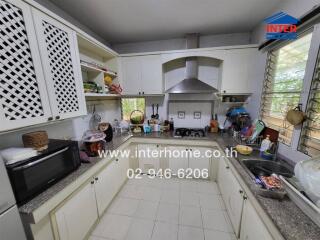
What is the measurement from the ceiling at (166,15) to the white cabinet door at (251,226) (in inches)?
80.2

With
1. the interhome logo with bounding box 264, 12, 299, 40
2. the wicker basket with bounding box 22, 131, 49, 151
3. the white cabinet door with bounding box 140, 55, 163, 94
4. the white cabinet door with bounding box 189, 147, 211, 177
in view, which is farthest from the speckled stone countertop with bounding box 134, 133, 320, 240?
the white cabinet door with bounding box 140, 55, 163, 94

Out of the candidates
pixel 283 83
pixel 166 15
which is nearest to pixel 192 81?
pixel 166 15

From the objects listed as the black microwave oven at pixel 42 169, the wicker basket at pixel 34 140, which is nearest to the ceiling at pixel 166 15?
the wicker basket at pixel 34 140

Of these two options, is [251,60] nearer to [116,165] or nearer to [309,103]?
[309,103]

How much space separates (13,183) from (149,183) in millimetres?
1774

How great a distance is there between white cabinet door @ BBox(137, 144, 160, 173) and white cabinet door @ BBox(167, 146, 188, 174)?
0.23 metres

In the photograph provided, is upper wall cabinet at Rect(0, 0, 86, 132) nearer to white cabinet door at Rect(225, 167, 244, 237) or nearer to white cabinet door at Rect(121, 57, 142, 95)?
white cabinet door at Rect(121, 57, 142, 95)

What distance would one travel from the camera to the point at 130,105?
282 cm

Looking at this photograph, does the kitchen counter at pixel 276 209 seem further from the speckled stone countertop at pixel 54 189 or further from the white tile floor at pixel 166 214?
the white tile floor at pixel 166 214

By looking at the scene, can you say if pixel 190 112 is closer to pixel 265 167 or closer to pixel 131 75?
pixel 131 75

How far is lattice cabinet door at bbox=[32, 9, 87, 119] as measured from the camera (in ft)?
3.57

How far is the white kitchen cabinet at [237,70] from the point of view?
Answer: 203 centimetres

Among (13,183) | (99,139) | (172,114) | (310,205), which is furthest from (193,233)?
(172,114)

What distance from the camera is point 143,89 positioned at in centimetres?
242
